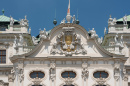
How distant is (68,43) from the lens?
49156 mm

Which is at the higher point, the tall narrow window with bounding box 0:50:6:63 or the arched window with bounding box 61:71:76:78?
the tall narrow window with bounding box 0:50:6:63

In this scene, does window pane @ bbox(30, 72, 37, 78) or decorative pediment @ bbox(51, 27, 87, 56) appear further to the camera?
decorative pediment @ bbox(51, 27, 87, 56)

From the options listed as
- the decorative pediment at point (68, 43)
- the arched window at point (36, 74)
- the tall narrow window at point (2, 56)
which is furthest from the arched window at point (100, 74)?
→ the tall narrow window at point (2, 56)

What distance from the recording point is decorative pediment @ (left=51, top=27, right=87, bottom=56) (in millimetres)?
48812

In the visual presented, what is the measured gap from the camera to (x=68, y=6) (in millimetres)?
53688

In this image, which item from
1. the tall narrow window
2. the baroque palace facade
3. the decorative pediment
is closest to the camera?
the baroque palace facade

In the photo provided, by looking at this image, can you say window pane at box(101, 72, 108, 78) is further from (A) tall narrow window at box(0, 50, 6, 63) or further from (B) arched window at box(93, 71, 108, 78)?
(A) tall narrow window at box(0, 50, 6, 63)

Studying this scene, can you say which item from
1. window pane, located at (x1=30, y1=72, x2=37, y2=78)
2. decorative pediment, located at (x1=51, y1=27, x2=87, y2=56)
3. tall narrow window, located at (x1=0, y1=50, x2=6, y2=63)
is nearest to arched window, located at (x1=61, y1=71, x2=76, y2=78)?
decorative pediment, located at (x1=51, y1=27, x2=87, y2=56)

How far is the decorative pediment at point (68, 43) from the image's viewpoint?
48.8m

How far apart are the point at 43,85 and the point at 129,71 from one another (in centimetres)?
1023

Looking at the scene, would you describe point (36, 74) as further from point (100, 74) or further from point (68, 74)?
point (100, 74)

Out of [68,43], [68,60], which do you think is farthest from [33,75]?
[68,43]

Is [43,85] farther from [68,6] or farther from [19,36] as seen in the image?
[68,6]

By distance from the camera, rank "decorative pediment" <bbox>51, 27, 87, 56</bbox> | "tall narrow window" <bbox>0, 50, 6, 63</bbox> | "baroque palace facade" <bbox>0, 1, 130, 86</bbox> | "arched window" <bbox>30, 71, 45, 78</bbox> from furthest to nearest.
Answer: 1. "tall narrow window" <bbox>0, 50, 6, 63</bbox>
2. "decorative pediment" <bbox>51, 27, 87, 56</bbox>
3. "arched window" <bbox>30, 71, 45, 78</bbox>
4. "baroque palace facade" <bbox>0, 1, 130, 86</bbox>
